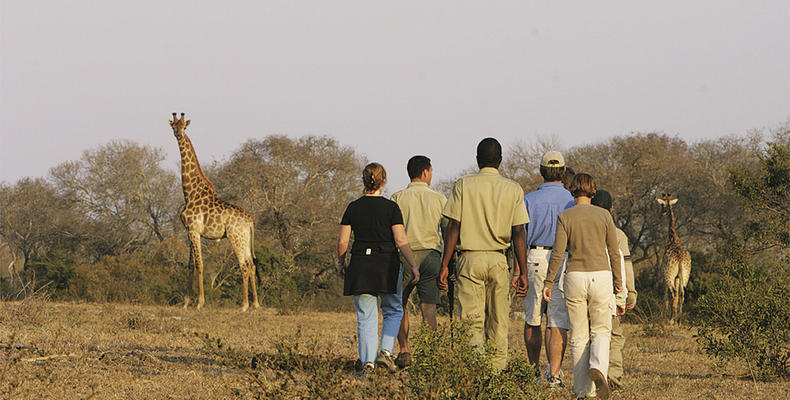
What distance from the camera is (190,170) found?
16.6 metres

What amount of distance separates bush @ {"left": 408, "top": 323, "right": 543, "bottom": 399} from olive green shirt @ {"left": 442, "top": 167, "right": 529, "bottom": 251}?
55.8 inches

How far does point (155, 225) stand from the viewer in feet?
122

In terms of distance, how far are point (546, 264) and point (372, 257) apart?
144 centimetres

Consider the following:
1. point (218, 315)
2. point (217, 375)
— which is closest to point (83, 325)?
point (218, 315)

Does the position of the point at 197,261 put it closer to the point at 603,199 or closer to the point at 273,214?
the point at 603,199

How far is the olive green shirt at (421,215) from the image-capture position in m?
7.75

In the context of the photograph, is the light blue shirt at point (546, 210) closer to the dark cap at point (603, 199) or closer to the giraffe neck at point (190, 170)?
the dark cap at point (603, 199)

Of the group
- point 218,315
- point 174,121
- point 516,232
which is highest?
point 174,121

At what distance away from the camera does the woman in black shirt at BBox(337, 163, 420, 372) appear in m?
7.07

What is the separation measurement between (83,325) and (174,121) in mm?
6035

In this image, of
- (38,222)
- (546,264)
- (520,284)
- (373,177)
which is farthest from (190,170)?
(38,222)

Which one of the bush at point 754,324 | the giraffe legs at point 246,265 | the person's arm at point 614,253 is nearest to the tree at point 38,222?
the giraffe legs at point 246,265

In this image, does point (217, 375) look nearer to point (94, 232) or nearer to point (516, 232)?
point (516, 232)

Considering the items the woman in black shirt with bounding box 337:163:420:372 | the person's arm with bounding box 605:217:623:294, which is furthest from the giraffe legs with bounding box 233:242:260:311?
the person's arm with bounding box 605:217:623:294
